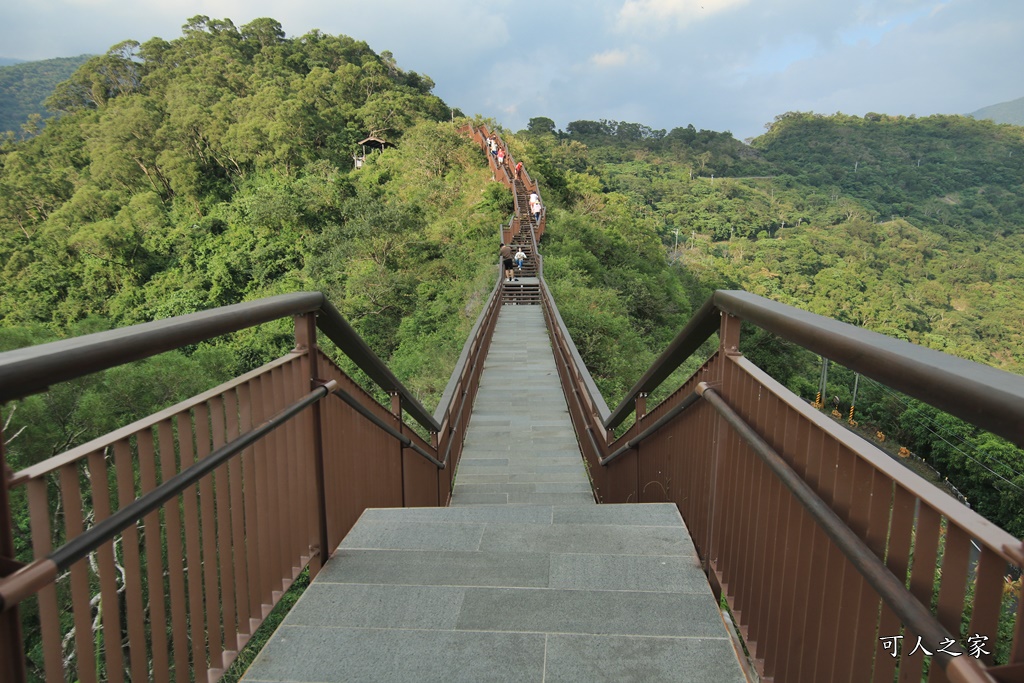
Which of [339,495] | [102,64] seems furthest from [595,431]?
[102,64]

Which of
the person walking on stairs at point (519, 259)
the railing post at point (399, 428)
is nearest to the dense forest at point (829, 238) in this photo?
the person walking on stairs at point (519, 259)

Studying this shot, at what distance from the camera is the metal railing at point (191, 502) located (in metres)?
1.20

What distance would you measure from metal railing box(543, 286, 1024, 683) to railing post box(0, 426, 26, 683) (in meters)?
1.41

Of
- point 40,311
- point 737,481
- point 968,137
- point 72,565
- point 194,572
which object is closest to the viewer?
point 72,565

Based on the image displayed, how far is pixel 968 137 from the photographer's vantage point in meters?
98.2

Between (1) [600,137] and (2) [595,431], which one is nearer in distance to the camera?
(2) [595,431]

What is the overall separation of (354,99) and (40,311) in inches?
1489

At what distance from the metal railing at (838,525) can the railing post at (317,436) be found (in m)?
1.45

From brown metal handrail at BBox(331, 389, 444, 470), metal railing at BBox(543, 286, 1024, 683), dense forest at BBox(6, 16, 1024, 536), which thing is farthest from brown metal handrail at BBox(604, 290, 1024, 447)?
dense forest at BBox(6, 16, 1024, 536)

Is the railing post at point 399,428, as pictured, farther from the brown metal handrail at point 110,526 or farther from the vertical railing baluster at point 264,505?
the brown metal handrail at point 110,526

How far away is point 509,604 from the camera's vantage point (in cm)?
229

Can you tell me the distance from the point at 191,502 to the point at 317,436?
839 millimetres

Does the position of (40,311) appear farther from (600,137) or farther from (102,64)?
(600,137)

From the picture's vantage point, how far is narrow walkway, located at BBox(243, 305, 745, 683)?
75.5 inches
